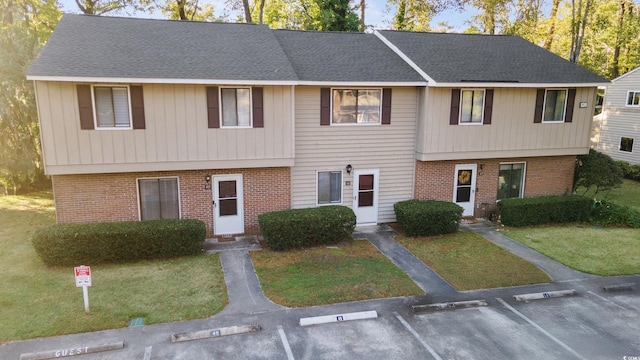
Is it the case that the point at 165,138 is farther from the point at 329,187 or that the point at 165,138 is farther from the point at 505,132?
the point at 505,132

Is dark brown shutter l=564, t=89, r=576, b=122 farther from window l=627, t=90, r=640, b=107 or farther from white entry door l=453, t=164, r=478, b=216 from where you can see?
window l=627, t=90, r=640, b=107

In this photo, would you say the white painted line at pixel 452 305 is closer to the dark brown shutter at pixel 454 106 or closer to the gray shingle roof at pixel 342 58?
the dark brown shutter at pixel 454 106

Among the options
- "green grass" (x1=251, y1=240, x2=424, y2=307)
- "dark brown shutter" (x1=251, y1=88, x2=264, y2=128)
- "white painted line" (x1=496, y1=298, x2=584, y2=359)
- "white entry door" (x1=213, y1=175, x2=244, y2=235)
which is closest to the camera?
"white painted line" (x1=496, y1=298, x2=584, y2=359)

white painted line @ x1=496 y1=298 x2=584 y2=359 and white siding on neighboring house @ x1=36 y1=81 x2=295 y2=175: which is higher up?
white siding on neighboring house @ x1=36 y1=81 x2=295 y2=175

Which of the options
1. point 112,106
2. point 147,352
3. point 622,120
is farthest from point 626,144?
point 147,352

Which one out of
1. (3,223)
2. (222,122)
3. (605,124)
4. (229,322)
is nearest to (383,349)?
(229,322)

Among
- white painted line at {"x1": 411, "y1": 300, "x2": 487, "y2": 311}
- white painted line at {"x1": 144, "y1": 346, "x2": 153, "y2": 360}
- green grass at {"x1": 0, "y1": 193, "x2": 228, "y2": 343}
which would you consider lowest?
white painted line at {"x1": 144, "y1": 346, "x2": 153, "y2": 360}

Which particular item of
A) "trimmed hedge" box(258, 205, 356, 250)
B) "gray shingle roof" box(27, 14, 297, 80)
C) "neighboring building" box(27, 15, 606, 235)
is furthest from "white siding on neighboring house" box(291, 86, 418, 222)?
"gray shingle roof" box(27, 14, 297, 80)
